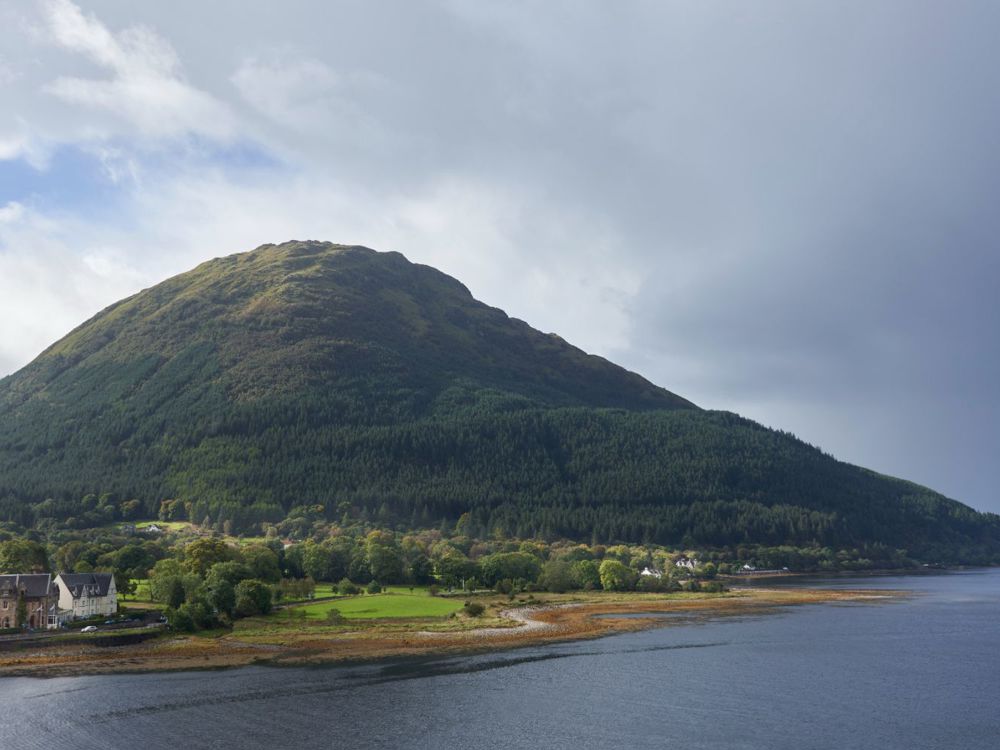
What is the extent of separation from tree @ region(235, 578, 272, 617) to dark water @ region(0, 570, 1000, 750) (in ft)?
111

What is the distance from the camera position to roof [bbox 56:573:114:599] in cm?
11794

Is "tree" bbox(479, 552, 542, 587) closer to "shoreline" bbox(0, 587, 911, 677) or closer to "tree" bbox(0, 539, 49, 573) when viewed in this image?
"shoreline" bbox(0, 587, 911, 677)

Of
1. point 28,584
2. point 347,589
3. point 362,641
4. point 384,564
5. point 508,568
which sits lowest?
point 362,641

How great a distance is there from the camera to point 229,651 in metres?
101

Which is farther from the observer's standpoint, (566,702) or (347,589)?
(347,589)

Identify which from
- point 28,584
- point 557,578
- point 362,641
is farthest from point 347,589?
point 28,584

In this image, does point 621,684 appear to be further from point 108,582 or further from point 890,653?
point 108,582

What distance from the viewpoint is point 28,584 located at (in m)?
111

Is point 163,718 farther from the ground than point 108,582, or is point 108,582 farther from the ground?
point 108,582

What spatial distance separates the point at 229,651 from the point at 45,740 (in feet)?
124

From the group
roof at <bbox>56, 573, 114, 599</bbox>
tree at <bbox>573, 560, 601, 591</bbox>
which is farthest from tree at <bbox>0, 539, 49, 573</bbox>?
tree at <bbox>573, 560, 601, 591</bbox>

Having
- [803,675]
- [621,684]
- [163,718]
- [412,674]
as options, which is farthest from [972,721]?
[163,718]

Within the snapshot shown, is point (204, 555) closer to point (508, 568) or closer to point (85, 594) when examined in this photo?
point (85, 594)

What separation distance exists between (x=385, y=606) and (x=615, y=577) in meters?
65.2
